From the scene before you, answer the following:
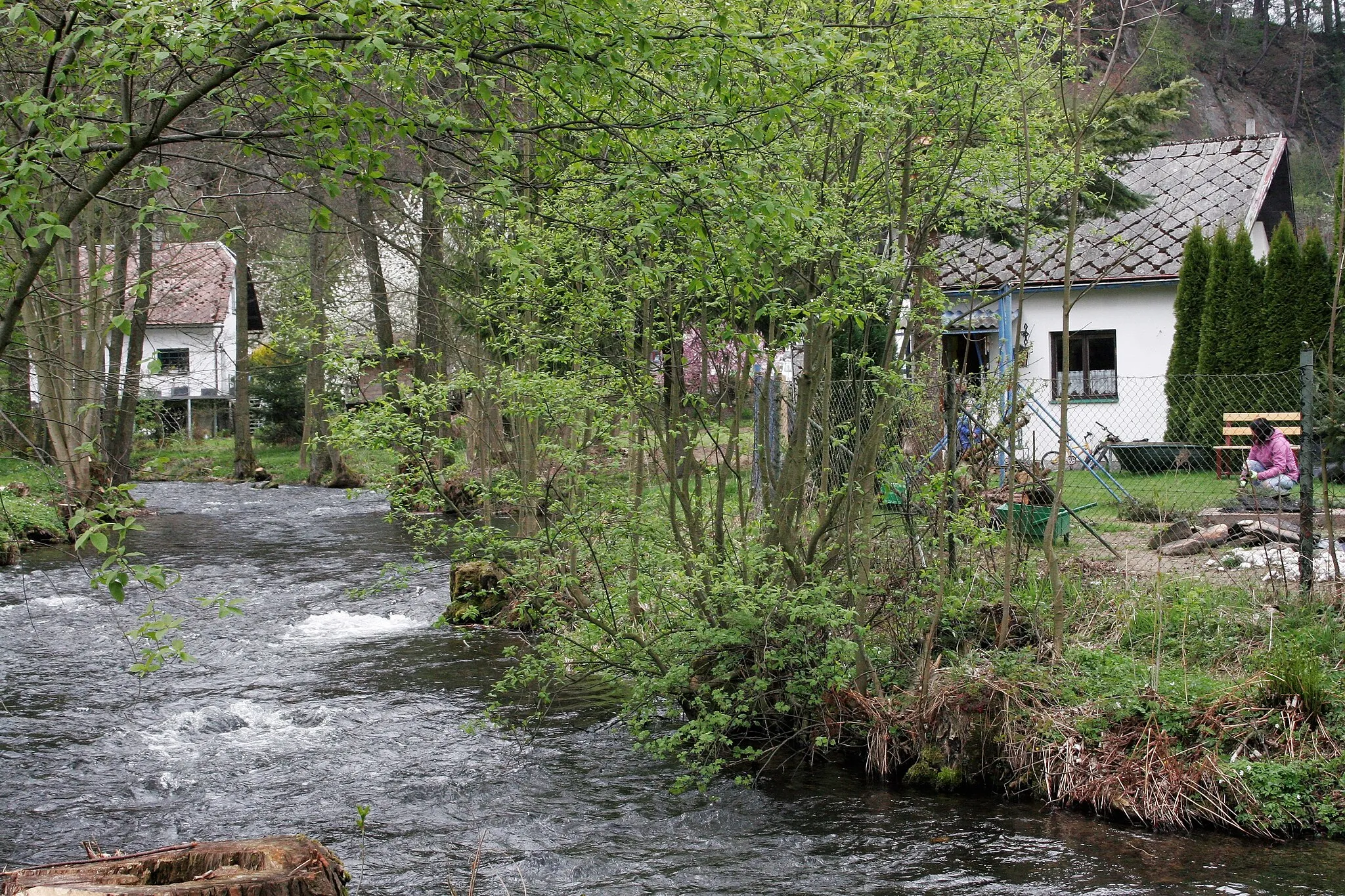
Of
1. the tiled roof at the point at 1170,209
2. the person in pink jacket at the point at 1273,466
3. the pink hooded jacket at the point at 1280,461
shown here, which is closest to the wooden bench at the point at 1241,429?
the person in pink jacket at the point at 1273,466

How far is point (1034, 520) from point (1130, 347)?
12.7 m

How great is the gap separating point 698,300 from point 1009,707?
11.3ft

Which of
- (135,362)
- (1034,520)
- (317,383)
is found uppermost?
(317,383)

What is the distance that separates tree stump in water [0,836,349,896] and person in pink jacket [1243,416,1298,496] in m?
10.8

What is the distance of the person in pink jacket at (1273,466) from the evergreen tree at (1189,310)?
5974 mm

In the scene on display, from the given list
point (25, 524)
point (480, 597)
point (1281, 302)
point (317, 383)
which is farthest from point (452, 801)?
point (317, 383)

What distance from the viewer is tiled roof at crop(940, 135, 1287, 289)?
2038 centimetres

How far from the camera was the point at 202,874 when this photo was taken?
4000 mm

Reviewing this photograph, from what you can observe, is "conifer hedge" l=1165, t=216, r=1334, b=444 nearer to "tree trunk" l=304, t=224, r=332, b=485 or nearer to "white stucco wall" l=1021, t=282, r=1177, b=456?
"white stucco wall" l=1021, t=282, r=1177, b=456

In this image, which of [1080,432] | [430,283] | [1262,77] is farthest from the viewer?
[1262,77]

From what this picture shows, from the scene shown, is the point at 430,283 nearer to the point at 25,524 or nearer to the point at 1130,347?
the point at 25,524

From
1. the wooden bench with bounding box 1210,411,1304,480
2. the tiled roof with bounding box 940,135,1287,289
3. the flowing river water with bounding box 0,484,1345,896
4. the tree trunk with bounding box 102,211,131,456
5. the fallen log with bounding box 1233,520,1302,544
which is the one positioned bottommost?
the flowing river water with bounding box 0,484,1345,896

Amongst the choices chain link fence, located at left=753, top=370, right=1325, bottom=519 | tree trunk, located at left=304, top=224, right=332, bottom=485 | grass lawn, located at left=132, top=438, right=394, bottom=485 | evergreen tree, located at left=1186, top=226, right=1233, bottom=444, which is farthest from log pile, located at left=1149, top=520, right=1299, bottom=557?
tree trunk, located at left=304, top=224, right=332, bottom=485

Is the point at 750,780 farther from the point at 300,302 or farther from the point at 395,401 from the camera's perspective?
the point at 300,302
